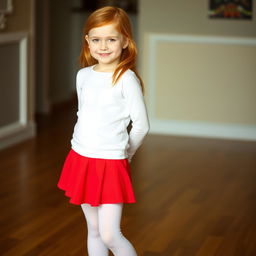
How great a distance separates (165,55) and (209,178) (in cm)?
201

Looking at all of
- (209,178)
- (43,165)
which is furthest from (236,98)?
(43,165)

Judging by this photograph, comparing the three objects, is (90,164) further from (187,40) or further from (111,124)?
(187,40)

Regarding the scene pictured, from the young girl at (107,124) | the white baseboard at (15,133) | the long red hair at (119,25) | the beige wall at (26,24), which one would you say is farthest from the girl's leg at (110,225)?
the beige wall at (26,24)

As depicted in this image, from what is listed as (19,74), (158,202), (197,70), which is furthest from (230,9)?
(158,202)

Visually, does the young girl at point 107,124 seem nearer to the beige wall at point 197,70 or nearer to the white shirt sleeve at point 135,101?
the white shirt sleeve at point 135,101

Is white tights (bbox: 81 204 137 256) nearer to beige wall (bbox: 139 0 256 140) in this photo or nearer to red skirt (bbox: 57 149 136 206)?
red skirt (bbox: 57 149 136 206)

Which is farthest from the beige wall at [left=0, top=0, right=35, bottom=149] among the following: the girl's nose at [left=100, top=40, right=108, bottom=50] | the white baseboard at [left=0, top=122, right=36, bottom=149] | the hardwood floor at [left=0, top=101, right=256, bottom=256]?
the girl's nose at [left=100, top=40, right=108, bottom=50]

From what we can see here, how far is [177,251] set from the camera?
3.16 meters

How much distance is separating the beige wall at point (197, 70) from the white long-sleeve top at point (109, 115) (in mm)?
4052

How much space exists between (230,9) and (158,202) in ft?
9.07

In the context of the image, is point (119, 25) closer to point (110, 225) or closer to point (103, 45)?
point (103, 45)

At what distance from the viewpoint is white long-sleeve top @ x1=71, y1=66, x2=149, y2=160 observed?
223 centimetres

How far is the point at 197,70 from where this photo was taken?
6262 millimetres

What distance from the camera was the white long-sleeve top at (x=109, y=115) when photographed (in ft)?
7.32
